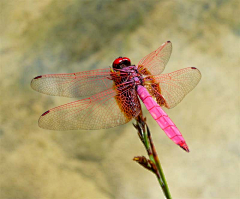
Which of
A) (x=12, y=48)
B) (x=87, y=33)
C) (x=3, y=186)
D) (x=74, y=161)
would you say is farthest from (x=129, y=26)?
(x=3, y=186)

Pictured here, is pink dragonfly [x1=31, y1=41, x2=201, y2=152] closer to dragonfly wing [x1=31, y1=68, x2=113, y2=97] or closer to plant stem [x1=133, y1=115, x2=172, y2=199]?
dragonfly wing [x1=31, y1=68, x2=113, y2=97]

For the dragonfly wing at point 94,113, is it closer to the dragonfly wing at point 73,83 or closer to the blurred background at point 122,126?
the dragonfly wing at point 73,83

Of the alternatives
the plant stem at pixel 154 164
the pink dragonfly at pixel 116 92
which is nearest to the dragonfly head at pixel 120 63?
the pink dragonfly at pixel 116 92

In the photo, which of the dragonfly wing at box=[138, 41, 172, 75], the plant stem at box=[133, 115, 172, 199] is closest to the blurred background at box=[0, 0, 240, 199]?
the dragonfly wing at box=[138, 41, 172, 75]

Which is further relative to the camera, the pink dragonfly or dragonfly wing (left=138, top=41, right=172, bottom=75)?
dragonfly wing (left=138, top=41, right=172, bottom=75)

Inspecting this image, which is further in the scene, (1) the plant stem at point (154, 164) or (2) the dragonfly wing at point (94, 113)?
(2) the dragonfly wing at point (94, 113)
